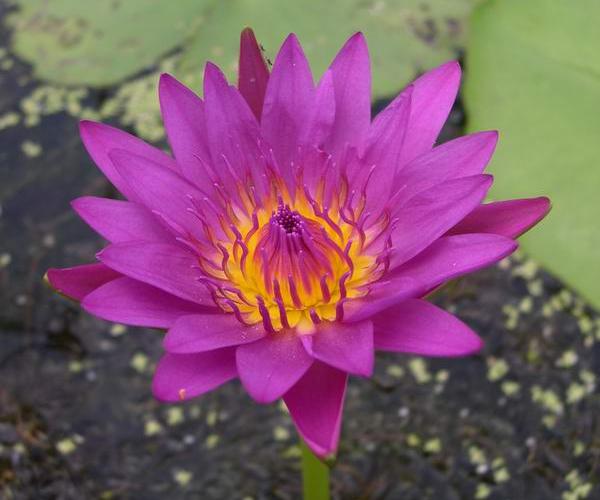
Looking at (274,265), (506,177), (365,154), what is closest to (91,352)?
(274,265)

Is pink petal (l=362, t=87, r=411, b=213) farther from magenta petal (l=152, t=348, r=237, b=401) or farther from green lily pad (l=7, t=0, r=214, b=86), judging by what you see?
green lily pad (l=7, t=0, r=214, b=86)

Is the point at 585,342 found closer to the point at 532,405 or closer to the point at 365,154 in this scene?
the point at 532,405

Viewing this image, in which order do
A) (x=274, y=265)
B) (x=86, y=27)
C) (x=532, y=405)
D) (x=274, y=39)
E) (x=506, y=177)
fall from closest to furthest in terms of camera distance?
(x=274, y=265) → (x=532, y=405) → (x=506, y=177) → (x=274, y=39) → (x=86, y=27)

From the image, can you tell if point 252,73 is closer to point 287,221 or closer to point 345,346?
point 287,221

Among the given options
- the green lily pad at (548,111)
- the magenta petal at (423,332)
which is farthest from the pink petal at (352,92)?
the green lily pad at (548,111)

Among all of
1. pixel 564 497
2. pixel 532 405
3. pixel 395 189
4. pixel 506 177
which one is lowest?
pixel 564 497

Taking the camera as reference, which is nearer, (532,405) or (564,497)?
(564,497)

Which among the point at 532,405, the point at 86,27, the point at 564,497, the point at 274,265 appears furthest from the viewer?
the point at 86,27
